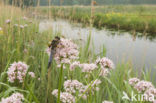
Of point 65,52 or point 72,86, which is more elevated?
point 65,52

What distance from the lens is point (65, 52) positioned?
40.1 inches

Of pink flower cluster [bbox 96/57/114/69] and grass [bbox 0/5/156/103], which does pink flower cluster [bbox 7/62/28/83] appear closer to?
grass [bbox 0/5/156/103]

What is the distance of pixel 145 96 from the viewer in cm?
120

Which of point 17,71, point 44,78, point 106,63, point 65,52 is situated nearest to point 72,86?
point 106,63

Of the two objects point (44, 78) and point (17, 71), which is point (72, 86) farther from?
point (44, 78)

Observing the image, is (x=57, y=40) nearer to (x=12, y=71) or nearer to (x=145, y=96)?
(x=12, y=71)

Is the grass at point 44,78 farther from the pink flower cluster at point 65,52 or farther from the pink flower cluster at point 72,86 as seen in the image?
the pink flower cluster at point 65,52

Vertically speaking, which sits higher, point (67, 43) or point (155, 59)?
point (67, 43)

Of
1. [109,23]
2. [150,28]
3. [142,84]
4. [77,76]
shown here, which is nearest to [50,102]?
[77,76]

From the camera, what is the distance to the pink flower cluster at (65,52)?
101 centimetres

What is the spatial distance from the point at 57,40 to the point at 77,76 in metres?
1.67

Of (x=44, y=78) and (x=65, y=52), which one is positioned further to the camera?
(x=44, y=78)

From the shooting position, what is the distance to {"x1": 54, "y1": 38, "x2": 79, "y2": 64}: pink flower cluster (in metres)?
1.01

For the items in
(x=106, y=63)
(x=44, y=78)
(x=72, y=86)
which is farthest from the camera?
(x=44, y=78)
